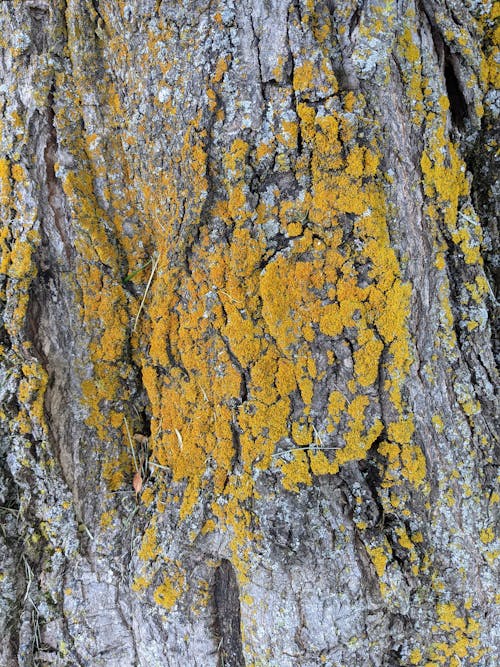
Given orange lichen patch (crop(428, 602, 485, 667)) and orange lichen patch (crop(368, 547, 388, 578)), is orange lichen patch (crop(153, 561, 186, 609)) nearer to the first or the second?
orange lichen patch (crop(368, 547, 388, 578))

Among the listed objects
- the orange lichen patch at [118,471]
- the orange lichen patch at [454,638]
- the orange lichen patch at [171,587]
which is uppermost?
the orange lichen patch at [118,471]

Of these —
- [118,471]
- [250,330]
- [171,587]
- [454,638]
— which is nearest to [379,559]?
[454,638]

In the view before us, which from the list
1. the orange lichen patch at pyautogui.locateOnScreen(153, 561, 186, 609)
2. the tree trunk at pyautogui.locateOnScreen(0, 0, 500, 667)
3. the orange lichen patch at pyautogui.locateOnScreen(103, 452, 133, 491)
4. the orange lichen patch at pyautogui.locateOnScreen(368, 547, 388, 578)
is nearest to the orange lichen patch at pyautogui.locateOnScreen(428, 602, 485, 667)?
the tree trunk at pyautogui.locateOnScreen(0, 0, 500, 667)

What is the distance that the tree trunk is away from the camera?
59.2 inches

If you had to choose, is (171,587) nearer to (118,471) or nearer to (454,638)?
(118,471)

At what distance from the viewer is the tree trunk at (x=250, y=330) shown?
150 cm

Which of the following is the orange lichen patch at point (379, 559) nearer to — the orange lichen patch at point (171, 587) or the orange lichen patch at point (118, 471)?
the orange lichen patch at point (171, 587)

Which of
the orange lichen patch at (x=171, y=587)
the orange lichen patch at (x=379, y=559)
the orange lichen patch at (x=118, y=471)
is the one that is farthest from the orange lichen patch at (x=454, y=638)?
the orange lichen patch at (x=118, y=471)

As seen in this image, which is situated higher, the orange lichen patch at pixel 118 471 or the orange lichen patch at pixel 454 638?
the orange lichen patch at pixel 118 471

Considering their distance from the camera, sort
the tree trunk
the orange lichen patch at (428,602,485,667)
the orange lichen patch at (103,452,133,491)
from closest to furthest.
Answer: the tree trunk
the orange lichen patch at (428,602,485,667)
the orange lichen patch at (103,452,133,491)

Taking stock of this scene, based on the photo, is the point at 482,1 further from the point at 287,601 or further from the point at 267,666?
the point at 267,666

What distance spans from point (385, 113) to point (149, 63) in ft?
2.42

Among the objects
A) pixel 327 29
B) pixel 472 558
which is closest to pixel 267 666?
pixel 472 558

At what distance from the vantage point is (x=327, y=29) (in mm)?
1465
